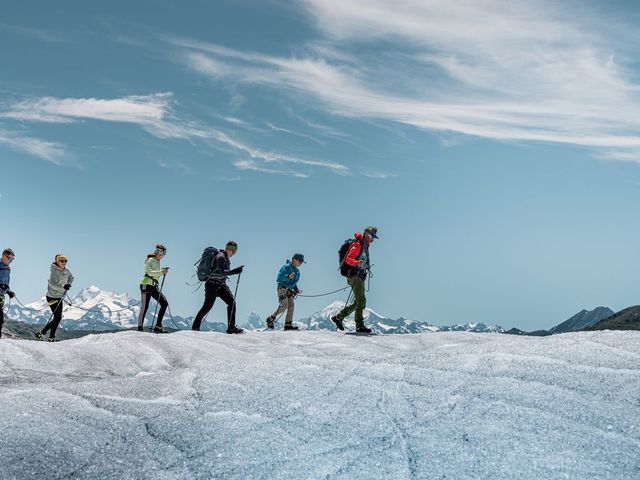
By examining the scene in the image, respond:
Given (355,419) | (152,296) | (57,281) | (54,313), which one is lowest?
(355,419)

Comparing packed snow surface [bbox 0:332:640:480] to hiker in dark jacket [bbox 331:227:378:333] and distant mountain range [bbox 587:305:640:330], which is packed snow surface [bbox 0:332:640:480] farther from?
distant mountain range [bbox 587:305:640:330]

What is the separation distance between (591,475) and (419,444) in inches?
65.3

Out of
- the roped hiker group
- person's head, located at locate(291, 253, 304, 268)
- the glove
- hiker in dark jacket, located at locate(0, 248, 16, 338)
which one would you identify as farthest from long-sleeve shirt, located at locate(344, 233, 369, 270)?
hiker in dark jacket, located at locate(0, 248, 16, 338)

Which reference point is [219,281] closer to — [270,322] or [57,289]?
[270,322]

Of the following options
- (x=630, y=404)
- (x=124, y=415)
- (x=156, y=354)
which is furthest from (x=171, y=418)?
(x=156, y=354)

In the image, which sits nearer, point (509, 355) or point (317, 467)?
point (317, 467)

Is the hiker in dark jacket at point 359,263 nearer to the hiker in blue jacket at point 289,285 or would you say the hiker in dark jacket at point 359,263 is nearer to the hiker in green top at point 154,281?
the hiker in blue jacket at point 289,285

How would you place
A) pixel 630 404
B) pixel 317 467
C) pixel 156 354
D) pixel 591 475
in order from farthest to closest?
pixel 156 354 < pixel 630 404 < pixel 317 467 < pixel 591 475

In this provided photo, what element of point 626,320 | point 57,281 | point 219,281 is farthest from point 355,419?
point 626,320

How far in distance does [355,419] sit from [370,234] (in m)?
11.8

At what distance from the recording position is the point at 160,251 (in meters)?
20.2

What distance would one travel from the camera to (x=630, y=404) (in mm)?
7531

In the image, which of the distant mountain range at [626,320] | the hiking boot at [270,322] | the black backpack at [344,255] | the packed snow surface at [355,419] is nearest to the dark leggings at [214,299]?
the hiking boot at [270,322]

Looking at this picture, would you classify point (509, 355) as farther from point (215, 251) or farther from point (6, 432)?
point (215, 251)
